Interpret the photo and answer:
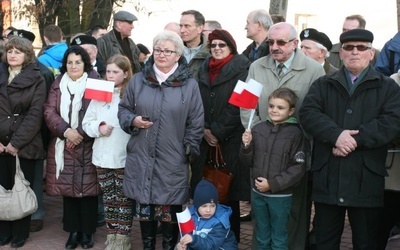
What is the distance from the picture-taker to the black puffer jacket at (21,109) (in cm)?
631

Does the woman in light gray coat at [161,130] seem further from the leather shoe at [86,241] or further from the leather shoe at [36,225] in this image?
the leather shoe at [36,225]

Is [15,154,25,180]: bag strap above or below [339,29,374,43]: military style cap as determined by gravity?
below

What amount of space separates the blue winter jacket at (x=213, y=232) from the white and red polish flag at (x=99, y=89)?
4.25ft

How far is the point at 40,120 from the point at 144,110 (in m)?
1.33

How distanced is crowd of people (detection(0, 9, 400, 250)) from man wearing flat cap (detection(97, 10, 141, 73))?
1575mm

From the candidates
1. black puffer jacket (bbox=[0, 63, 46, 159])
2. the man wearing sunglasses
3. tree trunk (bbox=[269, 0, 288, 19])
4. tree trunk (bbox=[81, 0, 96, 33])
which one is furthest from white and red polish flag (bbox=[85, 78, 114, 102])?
tree trunk (bbox=[81, 0, 96, 33])

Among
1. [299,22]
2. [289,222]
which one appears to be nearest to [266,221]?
[289,222]

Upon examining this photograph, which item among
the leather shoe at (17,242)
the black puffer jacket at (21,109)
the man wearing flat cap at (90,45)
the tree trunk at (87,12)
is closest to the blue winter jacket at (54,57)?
the man wearing flat cap at (90,45)

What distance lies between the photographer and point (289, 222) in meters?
5.33

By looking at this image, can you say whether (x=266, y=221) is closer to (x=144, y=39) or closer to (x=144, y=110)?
(x=144, y=110)

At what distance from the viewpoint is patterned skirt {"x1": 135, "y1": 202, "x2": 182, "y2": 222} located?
18.7ft

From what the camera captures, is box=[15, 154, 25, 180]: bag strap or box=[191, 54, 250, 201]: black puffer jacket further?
box=[15, 154, 25, 180]: bag strap

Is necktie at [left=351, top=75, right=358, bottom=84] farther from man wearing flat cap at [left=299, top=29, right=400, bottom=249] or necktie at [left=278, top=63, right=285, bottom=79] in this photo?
necktie at [left=278, top=63, right=285, bottom=79]

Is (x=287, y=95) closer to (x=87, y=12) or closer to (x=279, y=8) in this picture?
(x=279, y=8)
